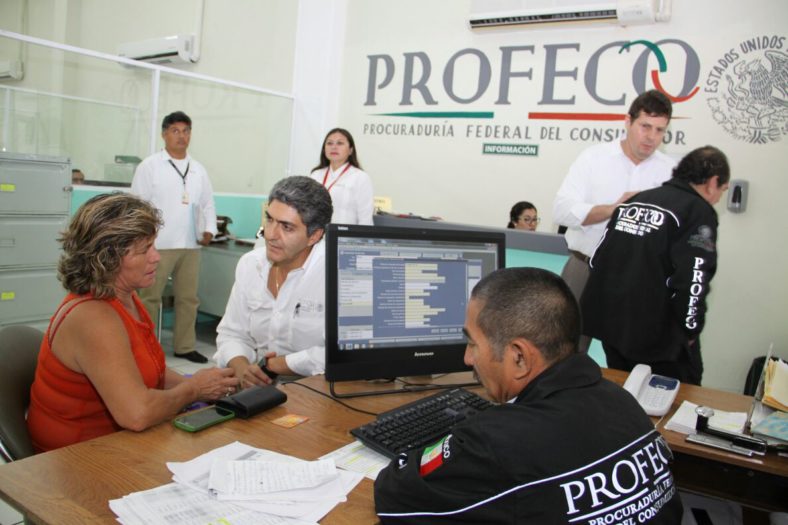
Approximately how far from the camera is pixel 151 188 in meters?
4.63

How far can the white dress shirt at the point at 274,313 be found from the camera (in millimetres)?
2107

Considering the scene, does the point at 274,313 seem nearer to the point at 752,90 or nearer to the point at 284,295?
the point at 284,295

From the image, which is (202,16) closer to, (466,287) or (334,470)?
(466,287)

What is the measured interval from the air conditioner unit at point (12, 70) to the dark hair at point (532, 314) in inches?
380

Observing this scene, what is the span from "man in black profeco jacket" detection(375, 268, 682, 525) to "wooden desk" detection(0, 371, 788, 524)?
0.55 ft

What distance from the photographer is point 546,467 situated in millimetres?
943

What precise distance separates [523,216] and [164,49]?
5.06 metres

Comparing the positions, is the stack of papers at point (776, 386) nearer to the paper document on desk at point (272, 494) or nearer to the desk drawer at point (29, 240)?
the paper document on desk at point (272, 494)

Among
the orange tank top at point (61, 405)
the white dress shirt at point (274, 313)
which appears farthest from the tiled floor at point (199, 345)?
the orange tank top at point (61, 405)

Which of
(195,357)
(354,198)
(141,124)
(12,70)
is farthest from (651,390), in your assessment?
(12,70)

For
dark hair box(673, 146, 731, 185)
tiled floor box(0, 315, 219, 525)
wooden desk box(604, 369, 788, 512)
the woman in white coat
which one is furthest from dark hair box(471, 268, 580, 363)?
tiled floor box(0, 315, 219, 525)

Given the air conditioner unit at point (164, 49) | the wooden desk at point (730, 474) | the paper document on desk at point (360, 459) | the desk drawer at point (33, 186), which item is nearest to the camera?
the paper document on desk at point (360, 459)

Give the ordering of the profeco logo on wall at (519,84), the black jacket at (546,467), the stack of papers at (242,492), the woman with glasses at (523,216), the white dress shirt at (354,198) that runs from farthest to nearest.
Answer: the woman with glasses at (523,216) → the profeco logo on wall at (519,84) → the white dress shirt at (354,198) → the stack of papers at (242,492) → the black jacket at (546,467)

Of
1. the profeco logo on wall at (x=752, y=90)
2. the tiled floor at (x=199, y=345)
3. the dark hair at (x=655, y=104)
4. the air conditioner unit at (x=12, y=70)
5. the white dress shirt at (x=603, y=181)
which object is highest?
the air conditioner unit at (x=12, y=70)
